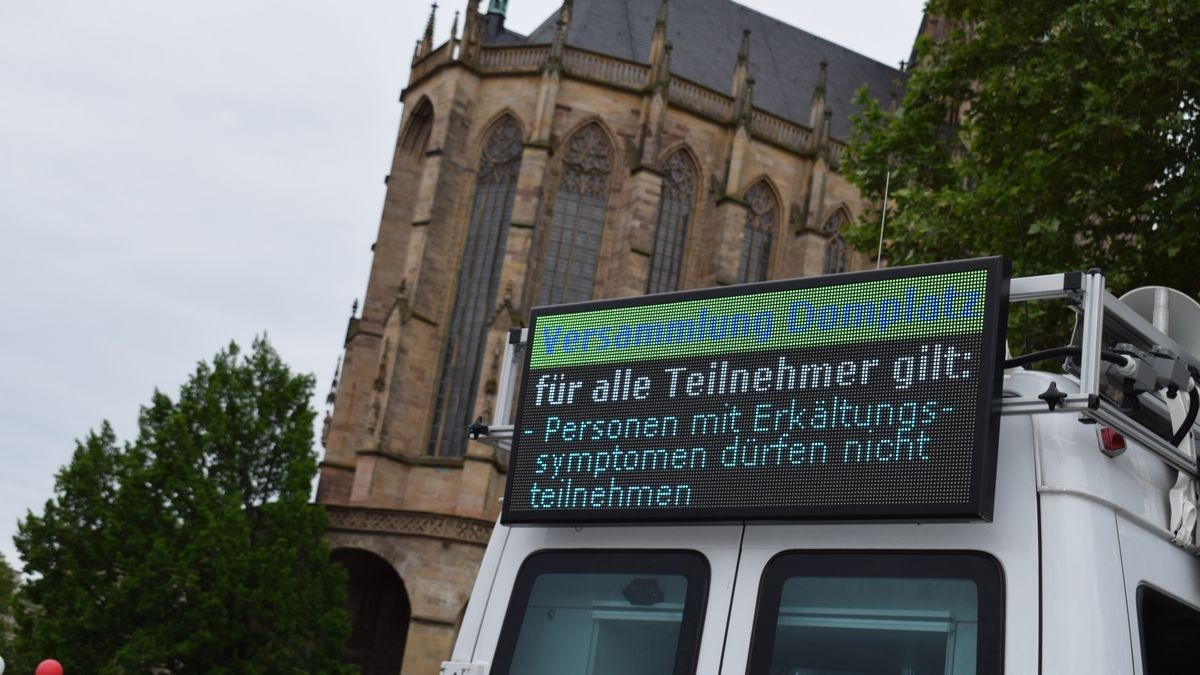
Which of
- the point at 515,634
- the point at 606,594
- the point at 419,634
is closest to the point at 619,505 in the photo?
the point at 606,594

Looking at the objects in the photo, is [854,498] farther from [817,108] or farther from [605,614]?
[817,108]

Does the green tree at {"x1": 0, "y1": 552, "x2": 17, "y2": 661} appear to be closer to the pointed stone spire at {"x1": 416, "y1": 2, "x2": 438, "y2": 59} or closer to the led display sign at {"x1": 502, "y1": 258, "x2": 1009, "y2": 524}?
the pointed stone spire at {"x1": 416, "y1": 2, "x2": 438, "y2": 59}

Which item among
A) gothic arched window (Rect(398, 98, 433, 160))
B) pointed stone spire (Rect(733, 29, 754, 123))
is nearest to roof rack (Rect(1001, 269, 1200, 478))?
pointed stone spire (Rect(733, 29, 754, 123))

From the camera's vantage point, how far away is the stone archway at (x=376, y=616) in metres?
30.8

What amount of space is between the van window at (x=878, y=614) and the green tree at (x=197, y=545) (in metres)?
21.6

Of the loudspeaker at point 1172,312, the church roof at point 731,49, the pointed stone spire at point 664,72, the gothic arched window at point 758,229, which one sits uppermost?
the church roof at point 731,49

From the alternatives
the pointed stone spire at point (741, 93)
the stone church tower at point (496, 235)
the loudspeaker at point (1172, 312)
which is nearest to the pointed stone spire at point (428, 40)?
the stone church tower at point (496, 235)

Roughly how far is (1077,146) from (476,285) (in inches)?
887

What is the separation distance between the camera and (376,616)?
3116cm

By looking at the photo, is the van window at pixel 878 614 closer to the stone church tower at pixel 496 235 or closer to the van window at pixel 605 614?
the van window at pixel 605 614

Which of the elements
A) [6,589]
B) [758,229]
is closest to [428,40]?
[758,229]

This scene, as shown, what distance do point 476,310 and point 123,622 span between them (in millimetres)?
11169

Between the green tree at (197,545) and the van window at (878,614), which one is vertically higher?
the green tree at (197,545)

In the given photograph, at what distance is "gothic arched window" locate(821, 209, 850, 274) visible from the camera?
35031 mm
